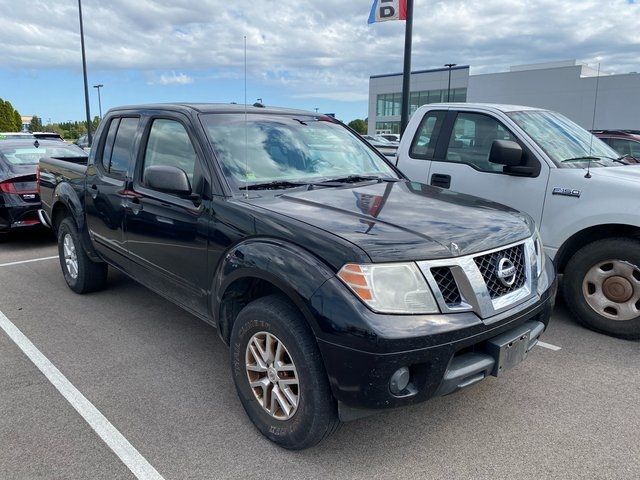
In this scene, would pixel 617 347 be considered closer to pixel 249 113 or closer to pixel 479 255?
pixel 479 255

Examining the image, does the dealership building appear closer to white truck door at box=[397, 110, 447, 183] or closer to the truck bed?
white truck door at box=[397, 110, 447, 183]

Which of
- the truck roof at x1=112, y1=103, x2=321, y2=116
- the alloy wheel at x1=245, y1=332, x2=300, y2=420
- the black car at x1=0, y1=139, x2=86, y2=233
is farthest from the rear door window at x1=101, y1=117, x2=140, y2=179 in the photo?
the black car at x1=0, y1=139, x2=86, y2=233

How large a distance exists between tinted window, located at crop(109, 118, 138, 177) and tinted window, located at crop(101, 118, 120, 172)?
0.07 m

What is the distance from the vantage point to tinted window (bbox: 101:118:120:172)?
457cm

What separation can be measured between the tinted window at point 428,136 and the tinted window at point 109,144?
3.08 m

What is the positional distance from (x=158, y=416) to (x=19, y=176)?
5.76m

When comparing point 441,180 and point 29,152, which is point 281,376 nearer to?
point 441,180

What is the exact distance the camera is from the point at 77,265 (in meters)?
5.22

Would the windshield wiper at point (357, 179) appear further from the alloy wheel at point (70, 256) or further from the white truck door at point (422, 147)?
the alloy wheel at point (70, 256)

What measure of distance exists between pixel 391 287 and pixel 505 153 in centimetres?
267

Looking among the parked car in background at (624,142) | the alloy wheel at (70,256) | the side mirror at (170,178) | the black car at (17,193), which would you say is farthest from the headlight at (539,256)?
the parked car in background at (624,142)

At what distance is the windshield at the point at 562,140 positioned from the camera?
15.4 ft

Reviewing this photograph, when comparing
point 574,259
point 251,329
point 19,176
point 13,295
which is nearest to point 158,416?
point 251,329

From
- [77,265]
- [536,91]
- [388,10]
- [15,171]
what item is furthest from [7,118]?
[77,265]
